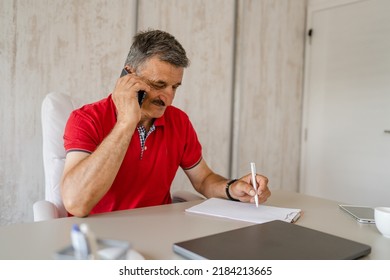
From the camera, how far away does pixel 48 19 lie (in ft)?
6.25

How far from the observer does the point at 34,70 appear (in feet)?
6.15

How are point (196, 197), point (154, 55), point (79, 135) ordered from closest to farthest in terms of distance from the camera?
1. point (79, 135)
2. point (154, 55)
3. point (196, 197)

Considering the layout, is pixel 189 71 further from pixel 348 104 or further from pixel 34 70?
pixel 348 104

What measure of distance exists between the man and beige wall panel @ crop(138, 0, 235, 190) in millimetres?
1020

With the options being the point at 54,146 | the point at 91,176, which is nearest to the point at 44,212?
the point at 91,176

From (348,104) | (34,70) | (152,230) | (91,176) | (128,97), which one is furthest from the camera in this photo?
(348,104)

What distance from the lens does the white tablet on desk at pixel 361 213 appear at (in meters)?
0.98

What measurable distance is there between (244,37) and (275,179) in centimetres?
130

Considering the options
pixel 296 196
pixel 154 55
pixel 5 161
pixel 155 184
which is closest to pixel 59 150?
pixel 155 184

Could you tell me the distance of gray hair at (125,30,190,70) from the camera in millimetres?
1259

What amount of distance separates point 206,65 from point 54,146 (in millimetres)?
1509

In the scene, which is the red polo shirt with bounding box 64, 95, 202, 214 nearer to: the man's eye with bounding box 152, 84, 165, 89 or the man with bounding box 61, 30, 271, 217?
the man with bounding box 61, 30, 271, 217
